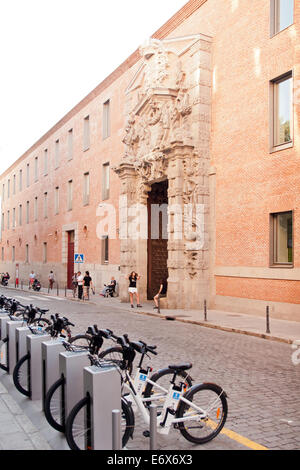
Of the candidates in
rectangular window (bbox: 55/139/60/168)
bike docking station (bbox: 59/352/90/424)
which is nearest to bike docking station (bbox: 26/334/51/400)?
bike docking station (bbox: 59/352/90/424)

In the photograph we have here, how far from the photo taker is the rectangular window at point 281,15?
56.2ft

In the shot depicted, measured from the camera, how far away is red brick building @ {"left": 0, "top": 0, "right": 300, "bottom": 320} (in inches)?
675

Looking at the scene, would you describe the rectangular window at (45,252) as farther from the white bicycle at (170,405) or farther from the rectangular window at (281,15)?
the white bicycle at (170,405)

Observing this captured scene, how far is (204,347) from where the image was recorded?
11430mm

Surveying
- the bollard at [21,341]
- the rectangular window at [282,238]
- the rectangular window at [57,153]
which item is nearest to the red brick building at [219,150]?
the rectangular window at [282,238]

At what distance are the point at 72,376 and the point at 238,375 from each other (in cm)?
411

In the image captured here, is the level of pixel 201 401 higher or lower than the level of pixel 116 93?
lower

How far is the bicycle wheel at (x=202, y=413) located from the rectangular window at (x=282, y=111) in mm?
13213

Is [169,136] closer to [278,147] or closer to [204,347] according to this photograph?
[278,147]

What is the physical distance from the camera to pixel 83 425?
473 centimetres

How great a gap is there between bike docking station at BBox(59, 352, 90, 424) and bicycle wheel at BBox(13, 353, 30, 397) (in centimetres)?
182

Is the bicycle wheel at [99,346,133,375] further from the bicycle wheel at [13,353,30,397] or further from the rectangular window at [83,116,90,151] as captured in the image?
the rectangular window at [83,116,90,151]
